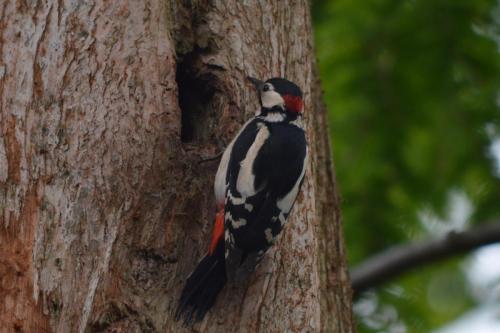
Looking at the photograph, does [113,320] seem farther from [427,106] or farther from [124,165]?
[427,106]

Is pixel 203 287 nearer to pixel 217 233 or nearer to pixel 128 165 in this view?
pixel 217 233

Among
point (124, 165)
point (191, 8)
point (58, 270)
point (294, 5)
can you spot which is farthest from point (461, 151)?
point (58, 270)

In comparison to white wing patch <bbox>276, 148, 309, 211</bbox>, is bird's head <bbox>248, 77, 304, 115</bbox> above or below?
above

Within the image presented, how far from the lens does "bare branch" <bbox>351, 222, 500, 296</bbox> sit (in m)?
4.96

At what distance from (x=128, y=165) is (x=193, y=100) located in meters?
0.62

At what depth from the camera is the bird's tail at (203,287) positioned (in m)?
3.31

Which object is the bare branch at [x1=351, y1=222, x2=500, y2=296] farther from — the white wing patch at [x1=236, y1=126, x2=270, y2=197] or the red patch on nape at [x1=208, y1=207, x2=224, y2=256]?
the red patch on nape at [x1=208, y1=207, x2=224, y2=256]

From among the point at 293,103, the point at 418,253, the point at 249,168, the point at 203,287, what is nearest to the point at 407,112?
the point at 418,253

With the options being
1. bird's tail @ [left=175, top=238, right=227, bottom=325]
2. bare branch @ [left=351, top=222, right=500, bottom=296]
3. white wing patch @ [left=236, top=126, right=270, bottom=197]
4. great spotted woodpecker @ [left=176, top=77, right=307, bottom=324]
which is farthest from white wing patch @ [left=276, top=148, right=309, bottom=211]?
bare branch @ [left=351, top=222, right=500, bottom=296]

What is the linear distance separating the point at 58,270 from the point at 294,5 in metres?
1.77

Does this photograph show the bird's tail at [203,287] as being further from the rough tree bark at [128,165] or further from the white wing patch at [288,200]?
the white wing patch at [288,200]

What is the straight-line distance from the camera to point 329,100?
216 inches

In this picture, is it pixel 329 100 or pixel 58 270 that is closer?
pixel 58 270

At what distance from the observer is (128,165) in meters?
3.52
